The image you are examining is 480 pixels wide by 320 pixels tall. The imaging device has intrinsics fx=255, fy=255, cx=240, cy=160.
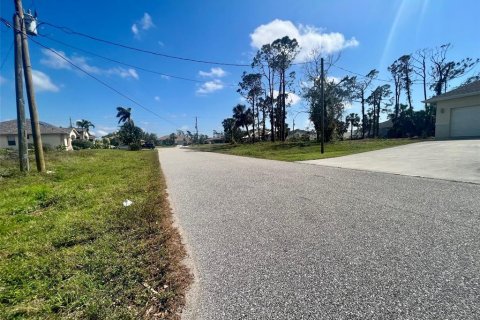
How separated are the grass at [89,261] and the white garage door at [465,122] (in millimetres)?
24849

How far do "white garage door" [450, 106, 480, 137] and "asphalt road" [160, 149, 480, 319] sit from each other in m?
19.1

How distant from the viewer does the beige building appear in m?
19.9

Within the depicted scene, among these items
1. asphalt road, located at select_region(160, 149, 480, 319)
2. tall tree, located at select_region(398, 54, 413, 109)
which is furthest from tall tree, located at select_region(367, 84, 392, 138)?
asphalt road, located at select_region(160, 149, 480, 319)

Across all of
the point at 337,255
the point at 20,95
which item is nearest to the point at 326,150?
the point at 337,255

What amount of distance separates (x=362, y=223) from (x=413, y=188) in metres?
3.30

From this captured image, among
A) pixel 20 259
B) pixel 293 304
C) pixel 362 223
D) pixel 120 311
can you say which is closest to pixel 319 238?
pixel 362 223

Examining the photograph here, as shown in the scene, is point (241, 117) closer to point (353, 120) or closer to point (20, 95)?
point (353, 120)

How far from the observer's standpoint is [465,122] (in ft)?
67.7

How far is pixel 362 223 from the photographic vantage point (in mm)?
4094

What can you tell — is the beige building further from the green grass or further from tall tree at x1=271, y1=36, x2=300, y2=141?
tall tree at x1=271, y1=36, x2=300, y2=141

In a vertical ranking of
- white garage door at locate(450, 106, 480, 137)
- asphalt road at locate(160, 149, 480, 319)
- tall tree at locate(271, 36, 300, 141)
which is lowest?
asphalt road at locate(160, 149, 480, 319)

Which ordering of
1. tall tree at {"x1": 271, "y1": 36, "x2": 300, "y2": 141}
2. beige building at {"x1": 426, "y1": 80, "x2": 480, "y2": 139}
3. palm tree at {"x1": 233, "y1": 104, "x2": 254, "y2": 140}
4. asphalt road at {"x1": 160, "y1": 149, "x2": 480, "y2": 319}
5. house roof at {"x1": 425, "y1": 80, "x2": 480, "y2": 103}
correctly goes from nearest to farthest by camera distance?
asphalt road at {"x1": 160, "y1": 149, "x2": 480, "y2": 319} → house roof at {"x1": 425, "y1": 80, "x2": 480, "y2": 103} → beige building at {"x1": 426, "y1": 80, "x2": 480, "y2": 139} → tall tree at {"x1": 271, "y1": 36, "x2": 300, "y2": 141} → palm tree at {"x1": 233, "y1": 104, "x2": 254, "y2": 140}

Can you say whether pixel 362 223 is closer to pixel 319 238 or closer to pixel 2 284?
pixel 319 238

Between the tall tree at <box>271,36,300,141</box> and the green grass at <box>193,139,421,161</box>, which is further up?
the tall tree at <box>271,36,300,141</box>
